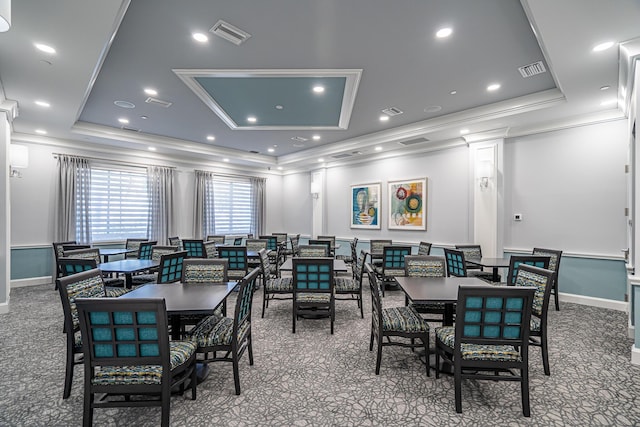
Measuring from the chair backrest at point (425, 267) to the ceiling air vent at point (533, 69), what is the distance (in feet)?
8.65

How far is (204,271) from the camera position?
330 cm

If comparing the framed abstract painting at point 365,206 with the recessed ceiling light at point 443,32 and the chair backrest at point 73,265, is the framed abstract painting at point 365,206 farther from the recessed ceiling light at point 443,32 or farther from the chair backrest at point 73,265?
the chair backrest at point 73,265

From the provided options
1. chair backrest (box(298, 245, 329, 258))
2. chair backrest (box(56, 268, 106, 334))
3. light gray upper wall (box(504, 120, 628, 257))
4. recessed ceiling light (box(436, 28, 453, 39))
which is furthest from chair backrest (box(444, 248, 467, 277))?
chair backrest (box(56, 268, 106, 334))

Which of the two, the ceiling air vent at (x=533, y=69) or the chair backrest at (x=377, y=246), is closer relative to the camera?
the ceiling air vent at (x=533, y=69)

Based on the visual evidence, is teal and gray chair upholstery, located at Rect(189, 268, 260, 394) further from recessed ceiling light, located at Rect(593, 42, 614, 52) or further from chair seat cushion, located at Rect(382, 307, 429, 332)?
recessed ceiling light, located at Rect(593, 42, 614, 52)

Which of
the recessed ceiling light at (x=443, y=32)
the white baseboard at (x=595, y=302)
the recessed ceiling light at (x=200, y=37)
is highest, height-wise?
the recessed ceiling light at (x=443, y=32)

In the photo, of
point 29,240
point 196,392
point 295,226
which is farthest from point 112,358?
point 295,226

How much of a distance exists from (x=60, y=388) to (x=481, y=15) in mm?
5019

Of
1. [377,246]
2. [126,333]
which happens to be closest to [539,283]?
[126,333]

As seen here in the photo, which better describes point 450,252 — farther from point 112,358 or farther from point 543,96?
point 112,358

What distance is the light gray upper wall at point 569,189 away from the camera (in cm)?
462

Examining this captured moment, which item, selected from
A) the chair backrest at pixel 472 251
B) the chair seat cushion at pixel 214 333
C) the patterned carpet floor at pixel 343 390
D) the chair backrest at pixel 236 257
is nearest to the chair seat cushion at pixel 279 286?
the patterned carpet floor at pixel 343 390

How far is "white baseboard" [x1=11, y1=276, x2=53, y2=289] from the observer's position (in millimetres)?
5922

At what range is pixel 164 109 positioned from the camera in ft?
17.0
